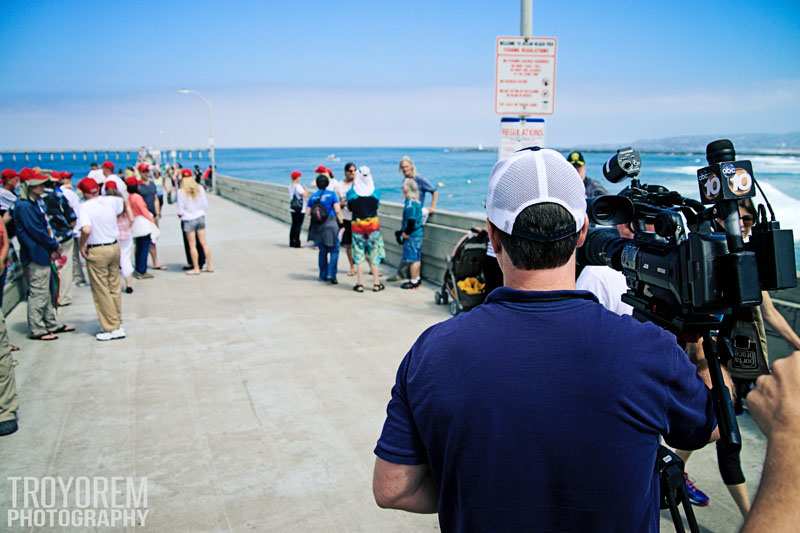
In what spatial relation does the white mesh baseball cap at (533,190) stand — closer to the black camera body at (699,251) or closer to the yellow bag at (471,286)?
the black camera body at (699,251)

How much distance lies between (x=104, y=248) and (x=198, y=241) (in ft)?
14.1

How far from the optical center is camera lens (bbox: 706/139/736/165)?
2033 mm

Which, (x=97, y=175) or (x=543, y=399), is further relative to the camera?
(x=97, y=175)

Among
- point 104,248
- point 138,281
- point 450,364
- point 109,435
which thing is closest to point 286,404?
point 109,435

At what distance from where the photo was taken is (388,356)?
21.8 feet

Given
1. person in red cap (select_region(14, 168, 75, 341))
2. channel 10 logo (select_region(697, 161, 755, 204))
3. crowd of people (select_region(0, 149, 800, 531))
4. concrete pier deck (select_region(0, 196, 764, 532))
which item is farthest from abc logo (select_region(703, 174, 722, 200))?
person in red cap (select_region(14, 168, 75, 341))

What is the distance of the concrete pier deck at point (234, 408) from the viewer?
12.8 ft

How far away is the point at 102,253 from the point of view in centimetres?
718

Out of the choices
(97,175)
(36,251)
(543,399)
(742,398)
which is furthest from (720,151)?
(97,175)

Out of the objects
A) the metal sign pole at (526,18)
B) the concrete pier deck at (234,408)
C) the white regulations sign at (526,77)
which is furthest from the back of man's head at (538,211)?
the metal sign pole at (526,18)

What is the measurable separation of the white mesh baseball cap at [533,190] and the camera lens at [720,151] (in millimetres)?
675

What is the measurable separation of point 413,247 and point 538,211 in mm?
8138

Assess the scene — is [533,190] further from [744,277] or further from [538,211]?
[744,277]

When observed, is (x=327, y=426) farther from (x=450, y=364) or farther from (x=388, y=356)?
(x=450, y=364)
